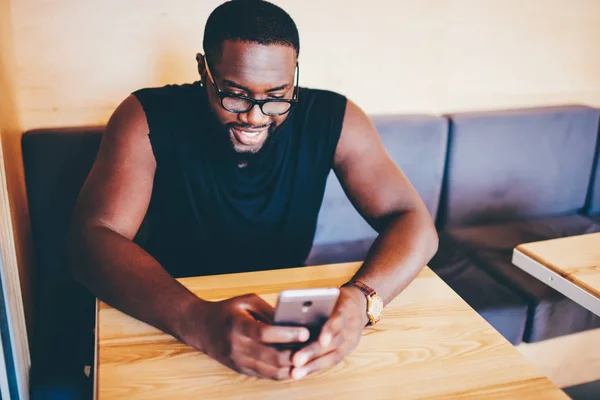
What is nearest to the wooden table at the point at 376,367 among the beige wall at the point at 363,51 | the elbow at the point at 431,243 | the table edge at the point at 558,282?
the elbow at the point at 431,243

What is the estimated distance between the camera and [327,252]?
195 cm

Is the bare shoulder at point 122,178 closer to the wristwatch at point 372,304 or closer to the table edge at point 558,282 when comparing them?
the wristwatch at point 372,304

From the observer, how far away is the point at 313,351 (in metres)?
0.85

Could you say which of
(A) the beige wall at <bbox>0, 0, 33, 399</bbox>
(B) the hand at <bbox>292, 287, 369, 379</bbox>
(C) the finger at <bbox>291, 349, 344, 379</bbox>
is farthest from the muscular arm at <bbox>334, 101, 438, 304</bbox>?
(A) the beige wall at <bbox>0, 0, 33, 399</bbox>

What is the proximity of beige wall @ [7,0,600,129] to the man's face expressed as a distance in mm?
624

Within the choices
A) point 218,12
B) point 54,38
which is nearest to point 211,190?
point 218,12

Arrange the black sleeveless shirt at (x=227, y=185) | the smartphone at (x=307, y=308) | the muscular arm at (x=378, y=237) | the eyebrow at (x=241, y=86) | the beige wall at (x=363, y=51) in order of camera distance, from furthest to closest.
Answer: the beige wall at (x=363, y=51)
the black sleeveless shirt at (x=227, y=185)
the eyebrow at (x=241, y=86)
the muscular arm at (x=378, y=237)
the smartphone at (x=307, y=308)

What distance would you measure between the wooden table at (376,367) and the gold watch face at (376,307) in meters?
0.02

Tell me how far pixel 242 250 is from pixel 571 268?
81cm

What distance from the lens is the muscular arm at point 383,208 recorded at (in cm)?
111

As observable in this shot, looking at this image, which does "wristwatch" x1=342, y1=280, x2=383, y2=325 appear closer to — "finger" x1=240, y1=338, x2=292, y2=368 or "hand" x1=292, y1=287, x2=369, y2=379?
"hand" x1=292, y1=287, x2=369, y2=379

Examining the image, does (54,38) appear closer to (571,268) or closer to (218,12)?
(218,12)

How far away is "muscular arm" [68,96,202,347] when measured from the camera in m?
0.96

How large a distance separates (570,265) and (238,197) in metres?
0.82
